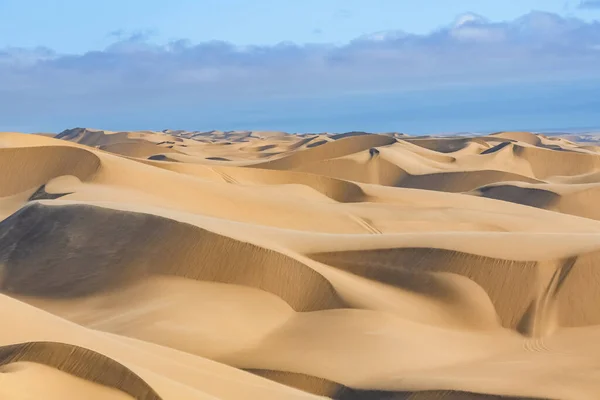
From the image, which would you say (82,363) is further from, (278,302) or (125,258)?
(125,258)

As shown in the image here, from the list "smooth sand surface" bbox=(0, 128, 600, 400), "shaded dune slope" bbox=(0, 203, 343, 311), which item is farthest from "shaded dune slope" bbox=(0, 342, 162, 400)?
"shaded dune slope" bbox=(0, 203, 343, 311)

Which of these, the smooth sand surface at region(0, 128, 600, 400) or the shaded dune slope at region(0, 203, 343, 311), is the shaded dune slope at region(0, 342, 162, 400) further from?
the shaded dune slope at region(0, 203, 343, 311)

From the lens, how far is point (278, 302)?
37.8ft

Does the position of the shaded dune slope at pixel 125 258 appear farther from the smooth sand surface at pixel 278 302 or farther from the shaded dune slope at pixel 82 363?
the shaded dune slope at pixel 82 363

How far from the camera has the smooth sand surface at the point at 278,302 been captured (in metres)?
7.54

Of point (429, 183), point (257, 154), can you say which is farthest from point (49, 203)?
point (257, 154)

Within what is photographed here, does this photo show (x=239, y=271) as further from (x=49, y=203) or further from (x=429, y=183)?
(x=429, y=183)

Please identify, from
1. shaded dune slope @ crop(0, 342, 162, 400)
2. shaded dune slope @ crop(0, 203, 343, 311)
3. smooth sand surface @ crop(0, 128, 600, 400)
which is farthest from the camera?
shaded dune slope @ crop(0, 203, 343, 311)

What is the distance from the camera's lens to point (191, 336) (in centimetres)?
1023

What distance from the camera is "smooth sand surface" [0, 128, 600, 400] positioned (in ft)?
24.7

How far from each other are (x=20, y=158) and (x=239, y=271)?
11.1 metres

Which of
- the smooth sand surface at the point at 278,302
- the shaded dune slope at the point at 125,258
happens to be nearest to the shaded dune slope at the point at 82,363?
the smooth sand surface at the point at 278,302

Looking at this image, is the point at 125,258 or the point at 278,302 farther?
the point at 125,258

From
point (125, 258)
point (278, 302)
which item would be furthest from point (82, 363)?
point (125, 258)
